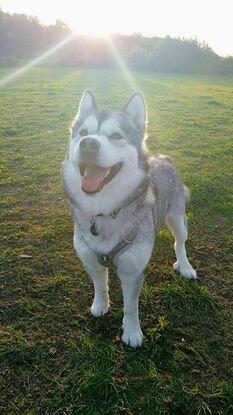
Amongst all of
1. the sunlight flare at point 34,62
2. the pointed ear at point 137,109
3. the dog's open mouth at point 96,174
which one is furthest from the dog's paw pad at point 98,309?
the sunlight flare at point 34,62

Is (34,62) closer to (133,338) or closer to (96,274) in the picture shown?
(96,274)

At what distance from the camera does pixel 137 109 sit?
331cm

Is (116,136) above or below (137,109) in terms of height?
below

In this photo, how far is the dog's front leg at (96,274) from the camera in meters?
3.29

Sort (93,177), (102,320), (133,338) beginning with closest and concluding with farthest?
1. (93,177)
2. (133,338)
3. (102,320)

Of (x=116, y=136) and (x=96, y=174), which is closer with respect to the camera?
(x=96, y=174)

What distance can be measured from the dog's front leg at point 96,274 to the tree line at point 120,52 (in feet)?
84.0

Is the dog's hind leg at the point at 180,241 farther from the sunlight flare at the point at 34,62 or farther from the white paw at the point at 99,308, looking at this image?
the sunlight flare at the point at 34,62

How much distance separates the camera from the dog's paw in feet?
11.3

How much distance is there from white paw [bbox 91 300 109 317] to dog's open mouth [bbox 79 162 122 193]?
56.4 inches

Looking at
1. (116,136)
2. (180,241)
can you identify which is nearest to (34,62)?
(180,241)

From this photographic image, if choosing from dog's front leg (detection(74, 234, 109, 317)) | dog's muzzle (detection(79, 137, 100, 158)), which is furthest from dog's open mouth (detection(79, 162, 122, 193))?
dog's front leg (detection(74, 234, 109, 317))

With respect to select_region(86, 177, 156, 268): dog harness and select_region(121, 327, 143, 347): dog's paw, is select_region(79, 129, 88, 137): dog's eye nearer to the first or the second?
select_region(86, 177, 156, 268): dog harness

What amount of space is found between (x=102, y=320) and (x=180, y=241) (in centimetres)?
127
